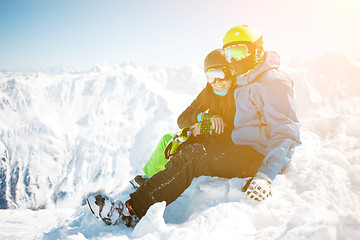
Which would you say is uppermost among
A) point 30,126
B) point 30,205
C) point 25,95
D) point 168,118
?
point 25,95

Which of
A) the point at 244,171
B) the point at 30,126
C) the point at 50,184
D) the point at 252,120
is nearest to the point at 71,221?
the point at 244,171

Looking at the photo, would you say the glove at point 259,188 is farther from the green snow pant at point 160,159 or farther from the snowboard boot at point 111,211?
the green snow pant at point 160,159

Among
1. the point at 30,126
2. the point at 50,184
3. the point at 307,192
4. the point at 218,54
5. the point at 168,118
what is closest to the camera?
the point at 307,192

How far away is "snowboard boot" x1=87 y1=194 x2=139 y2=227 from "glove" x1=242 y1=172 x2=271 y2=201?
156 cm

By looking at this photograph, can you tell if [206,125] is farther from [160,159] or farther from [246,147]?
[160,159]

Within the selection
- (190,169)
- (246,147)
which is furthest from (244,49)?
(190,169)

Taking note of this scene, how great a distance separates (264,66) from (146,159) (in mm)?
108652

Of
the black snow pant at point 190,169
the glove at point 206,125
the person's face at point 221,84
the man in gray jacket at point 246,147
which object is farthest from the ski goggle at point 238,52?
the black snow pant at point 190,169

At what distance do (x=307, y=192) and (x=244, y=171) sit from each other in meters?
0.89

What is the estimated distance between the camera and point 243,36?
11.5ft

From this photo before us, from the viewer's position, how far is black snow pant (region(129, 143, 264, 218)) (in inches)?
103

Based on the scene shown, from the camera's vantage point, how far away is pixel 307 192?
7.98ft

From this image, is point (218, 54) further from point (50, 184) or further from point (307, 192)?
point (50, 184)

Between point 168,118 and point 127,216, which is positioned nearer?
point 127,216
